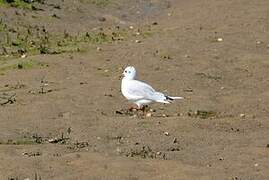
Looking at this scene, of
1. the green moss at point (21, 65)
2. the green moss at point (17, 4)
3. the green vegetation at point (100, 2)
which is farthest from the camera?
the green vegetation at point (100, 2)

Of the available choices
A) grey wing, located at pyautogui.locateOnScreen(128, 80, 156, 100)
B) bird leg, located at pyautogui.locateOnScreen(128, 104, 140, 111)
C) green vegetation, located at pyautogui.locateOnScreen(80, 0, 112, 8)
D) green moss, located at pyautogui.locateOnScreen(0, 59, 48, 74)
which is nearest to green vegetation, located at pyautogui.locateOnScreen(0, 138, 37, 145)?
grey wing, located at pyautogui.locateOnScreen(128, 80, 156, 100)

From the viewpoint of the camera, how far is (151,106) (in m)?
12.6

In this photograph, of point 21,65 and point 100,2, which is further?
point 100,2

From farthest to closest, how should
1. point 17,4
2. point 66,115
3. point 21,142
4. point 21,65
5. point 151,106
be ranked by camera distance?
point 17,4
point 21,65
point 151,106
point 66,115
point 21,142

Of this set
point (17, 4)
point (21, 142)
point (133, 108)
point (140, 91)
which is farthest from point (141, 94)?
point (17, 4)

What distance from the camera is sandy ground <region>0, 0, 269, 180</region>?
29.0ft

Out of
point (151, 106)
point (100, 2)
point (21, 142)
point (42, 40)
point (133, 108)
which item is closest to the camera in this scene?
point (21, 142)

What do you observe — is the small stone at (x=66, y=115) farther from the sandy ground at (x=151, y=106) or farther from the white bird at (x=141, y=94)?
the white bird at (x=141, y=94)

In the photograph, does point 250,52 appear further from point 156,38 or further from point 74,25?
point 74,25

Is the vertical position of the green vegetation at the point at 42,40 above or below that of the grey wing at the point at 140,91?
above

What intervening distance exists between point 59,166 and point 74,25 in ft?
45.5

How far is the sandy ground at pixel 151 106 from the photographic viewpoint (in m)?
8.83

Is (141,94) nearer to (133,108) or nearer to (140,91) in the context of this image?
(140,91)

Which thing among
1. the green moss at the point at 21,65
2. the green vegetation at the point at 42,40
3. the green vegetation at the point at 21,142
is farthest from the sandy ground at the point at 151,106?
the green vegetation at the point at 42,40
